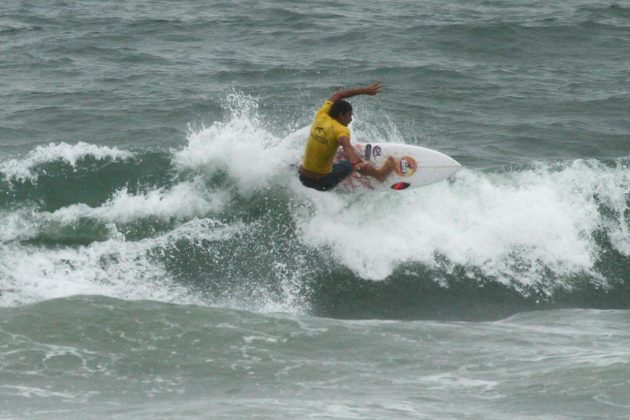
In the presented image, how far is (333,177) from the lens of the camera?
12422mm

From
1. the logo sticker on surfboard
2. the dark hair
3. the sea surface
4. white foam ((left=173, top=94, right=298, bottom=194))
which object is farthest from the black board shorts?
white foam ((left=173, top=94, right=298, bottom=194))

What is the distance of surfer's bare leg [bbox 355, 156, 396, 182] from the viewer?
13.3 meters

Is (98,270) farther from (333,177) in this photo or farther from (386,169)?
(386,169)

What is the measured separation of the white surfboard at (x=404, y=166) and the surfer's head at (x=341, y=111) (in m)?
1.63

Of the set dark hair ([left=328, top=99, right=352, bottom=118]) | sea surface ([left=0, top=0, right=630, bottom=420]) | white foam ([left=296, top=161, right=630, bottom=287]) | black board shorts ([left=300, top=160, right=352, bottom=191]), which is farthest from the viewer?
white foam ([left=296, top=161, right=630, bottom=287])

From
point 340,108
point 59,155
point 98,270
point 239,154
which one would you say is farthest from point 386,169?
point 59,155

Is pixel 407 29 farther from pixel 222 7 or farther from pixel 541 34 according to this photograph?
pixel 222 7

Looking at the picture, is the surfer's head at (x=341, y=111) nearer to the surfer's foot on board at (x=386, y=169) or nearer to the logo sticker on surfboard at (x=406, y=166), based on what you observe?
the surfer's foot on board at (x=386, y=169)

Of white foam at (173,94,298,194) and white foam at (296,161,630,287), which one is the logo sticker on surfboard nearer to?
white foam at (296,161,630,287)

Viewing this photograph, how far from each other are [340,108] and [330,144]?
0.44 meters

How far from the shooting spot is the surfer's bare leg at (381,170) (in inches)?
524

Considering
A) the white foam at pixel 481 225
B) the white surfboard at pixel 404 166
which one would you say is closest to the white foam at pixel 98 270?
the white foam at pixel 481 225

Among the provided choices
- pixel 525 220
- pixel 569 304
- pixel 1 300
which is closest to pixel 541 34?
pixel 525 220

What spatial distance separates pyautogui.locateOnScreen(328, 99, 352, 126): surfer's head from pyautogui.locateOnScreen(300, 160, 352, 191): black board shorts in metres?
0.69
